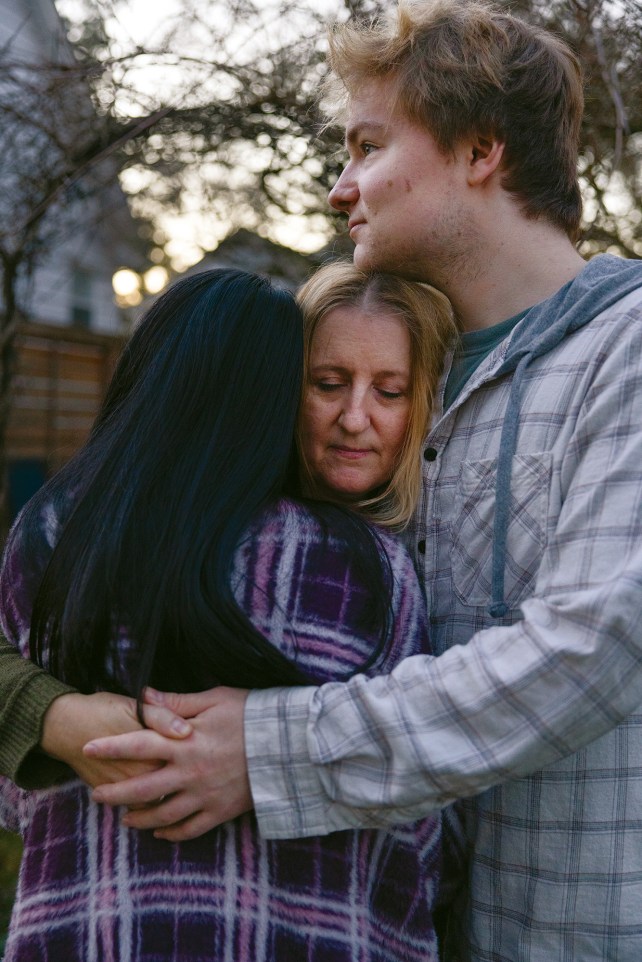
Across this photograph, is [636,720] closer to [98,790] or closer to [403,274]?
[98,790]

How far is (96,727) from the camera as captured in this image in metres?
1.50

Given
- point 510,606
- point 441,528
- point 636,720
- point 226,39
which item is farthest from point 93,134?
point 636,720

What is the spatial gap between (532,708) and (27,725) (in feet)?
2.97

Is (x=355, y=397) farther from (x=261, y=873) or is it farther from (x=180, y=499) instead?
(x=261, y=873)

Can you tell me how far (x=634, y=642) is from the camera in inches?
53.2

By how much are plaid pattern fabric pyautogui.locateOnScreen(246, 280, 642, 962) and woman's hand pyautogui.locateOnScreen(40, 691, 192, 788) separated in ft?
0.51

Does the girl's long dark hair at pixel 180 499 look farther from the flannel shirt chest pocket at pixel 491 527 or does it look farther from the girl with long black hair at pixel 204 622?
the flannel shirt chest pocket at pixel 491 527

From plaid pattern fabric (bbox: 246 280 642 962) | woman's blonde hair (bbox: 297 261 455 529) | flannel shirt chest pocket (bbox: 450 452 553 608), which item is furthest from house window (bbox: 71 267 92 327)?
plaid pattern fabric (bbox: 246 280 642 962)

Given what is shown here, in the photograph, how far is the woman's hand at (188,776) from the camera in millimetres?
1442

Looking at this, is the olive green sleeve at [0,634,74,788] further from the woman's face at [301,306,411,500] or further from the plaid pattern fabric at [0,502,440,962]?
the woman's face at [301,306,411,500]

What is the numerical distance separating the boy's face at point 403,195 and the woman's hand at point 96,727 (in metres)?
1.28

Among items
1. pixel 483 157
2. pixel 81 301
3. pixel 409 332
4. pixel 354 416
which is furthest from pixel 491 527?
pixel 81 301

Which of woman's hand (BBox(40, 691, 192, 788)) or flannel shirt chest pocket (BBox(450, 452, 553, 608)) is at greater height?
flannel shirt chest pocket (BBox(450, 452, 553, 608))

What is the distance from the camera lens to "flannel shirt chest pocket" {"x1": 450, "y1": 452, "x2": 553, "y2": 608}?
5.50 ft
